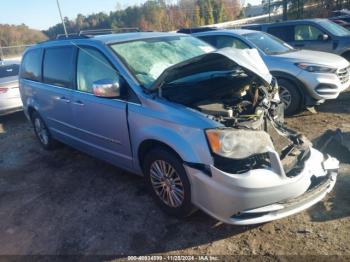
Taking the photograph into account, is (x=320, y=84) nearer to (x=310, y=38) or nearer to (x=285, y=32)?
(x=310, y=38)

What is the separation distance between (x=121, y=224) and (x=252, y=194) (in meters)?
1.46

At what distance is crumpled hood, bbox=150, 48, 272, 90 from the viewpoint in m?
3.00

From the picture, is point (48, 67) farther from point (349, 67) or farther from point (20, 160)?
point (349, 67)

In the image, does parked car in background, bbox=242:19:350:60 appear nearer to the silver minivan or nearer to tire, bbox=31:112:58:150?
the silver minivan

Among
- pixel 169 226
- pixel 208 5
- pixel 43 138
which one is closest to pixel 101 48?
pixel 169 226

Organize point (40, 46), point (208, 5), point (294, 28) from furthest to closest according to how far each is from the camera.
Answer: point (208, 5) < point (294, 28) < point (40, 46)

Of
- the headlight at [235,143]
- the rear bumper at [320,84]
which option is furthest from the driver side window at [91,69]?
the rear bumper at [320,84]

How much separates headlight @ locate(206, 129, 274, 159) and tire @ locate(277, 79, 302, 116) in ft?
11.9

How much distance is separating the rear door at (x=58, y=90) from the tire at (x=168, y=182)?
171cm

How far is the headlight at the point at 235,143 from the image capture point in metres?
2.77

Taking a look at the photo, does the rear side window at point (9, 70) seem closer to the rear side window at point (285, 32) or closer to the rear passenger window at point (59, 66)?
the rear passenger window at point (59, 66)

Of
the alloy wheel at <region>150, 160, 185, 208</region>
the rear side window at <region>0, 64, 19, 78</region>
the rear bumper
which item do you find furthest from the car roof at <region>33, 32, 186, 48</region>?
the rear side window at <region>0, 64, 19, 78</region>

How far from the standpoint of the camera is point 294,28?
30.5 feet

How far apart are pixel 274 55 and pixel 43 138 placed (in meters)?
4.58
